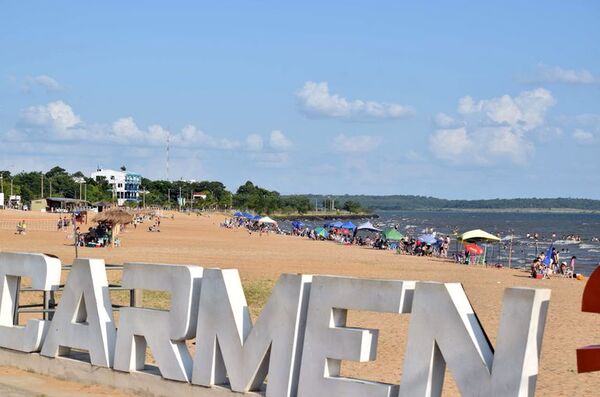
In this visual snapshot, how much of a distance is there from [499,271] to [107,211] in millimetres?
19840

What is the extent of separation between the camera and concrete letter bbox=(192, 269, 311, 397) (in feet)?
30.9

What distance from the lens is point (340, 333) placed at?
898 cm

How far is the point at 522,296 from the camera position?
789 centimetres

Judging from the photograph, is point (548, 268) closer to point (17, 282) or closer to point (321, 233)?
point (17, 282)

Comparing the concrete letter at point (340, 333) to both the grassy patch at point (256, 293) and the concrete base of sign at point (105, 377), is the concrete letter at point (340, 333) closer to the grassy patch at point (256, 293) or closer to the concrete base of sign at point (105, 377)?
the concrete base of sign at point (105, 377)

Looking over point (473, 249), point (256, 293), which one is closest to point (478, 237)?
point (473, 249)

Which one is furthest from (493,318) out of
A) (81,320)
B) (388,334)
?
(81,320)

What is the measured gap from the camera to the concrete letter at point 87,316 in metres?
11.0

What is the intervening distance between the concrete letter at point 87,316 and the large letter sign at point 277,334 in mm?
13

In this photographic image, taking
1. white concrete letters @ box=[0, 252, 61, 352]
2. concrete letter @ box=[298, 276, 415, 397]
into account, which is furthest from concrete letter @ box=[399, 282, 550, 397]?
white concrete letters @ box=[0, 252, 61, 352]

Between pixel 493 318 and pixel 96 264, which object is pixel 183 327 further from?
pixel 493 318

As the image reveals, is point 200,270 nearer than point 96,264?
Yes

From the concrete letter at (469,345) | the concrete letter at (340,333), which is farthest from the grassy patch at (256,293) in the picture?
the concrete letter at (469,345)

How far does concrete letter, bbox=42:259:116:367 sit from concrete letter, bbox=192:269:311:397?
142 centimetres
